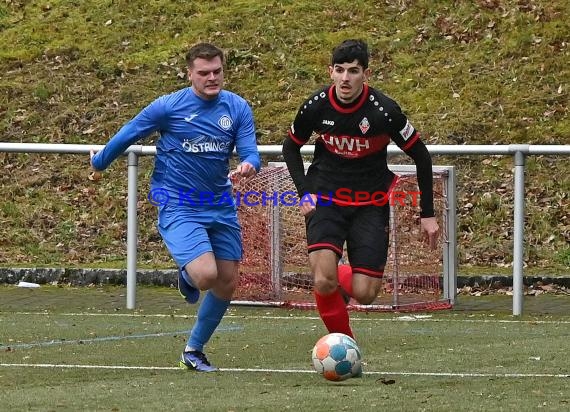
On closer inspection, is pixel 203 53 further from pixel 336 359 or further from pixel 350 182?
pixel 336 359

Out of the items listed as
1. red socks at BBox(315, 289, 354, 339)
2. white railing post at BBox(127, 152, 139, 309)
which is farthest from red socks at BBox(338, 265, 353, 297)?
white railing post at BBox(127, 152, 139, 309)

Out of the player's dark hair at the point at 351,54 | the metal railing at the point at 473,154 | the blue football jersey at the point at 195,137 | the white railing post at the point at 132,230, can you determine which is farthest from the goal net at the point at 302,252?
the player's dark hair at the point at 351,54

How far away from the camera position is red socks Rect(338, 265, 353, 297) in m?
9.29

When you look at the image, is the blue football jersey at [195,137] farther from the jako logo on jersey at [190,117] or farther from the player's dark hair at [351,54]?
the player's dark hair at [351,54]

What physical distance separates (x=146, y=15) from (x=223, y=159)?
13.4 m

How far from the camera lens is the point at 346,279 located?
9344mm

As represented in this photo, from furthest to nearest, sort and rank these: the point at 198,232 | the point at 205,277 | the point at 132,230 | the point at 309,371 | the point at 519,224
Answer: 1. the point at 132,230
2. the point at 519,224
3. the point at 198,232
4. the point at 205,277
5. the point at 309,371

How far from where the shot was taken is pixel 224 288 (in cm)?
909

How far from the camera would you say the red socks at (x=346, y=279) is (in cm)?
929

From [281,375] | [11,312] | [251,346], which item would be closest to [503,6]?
[11,312]

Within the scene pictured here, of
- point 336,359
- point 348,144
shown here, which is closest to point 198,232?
point 348,144

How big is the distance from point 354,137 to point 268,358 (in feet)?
5.13

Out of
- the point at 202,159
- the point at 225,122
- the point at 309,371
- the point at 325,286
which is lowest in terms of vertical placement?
the point at 309,371

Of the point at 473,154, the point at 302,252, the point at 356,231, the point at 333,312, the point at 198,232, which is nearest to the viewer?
the point at 198,232
